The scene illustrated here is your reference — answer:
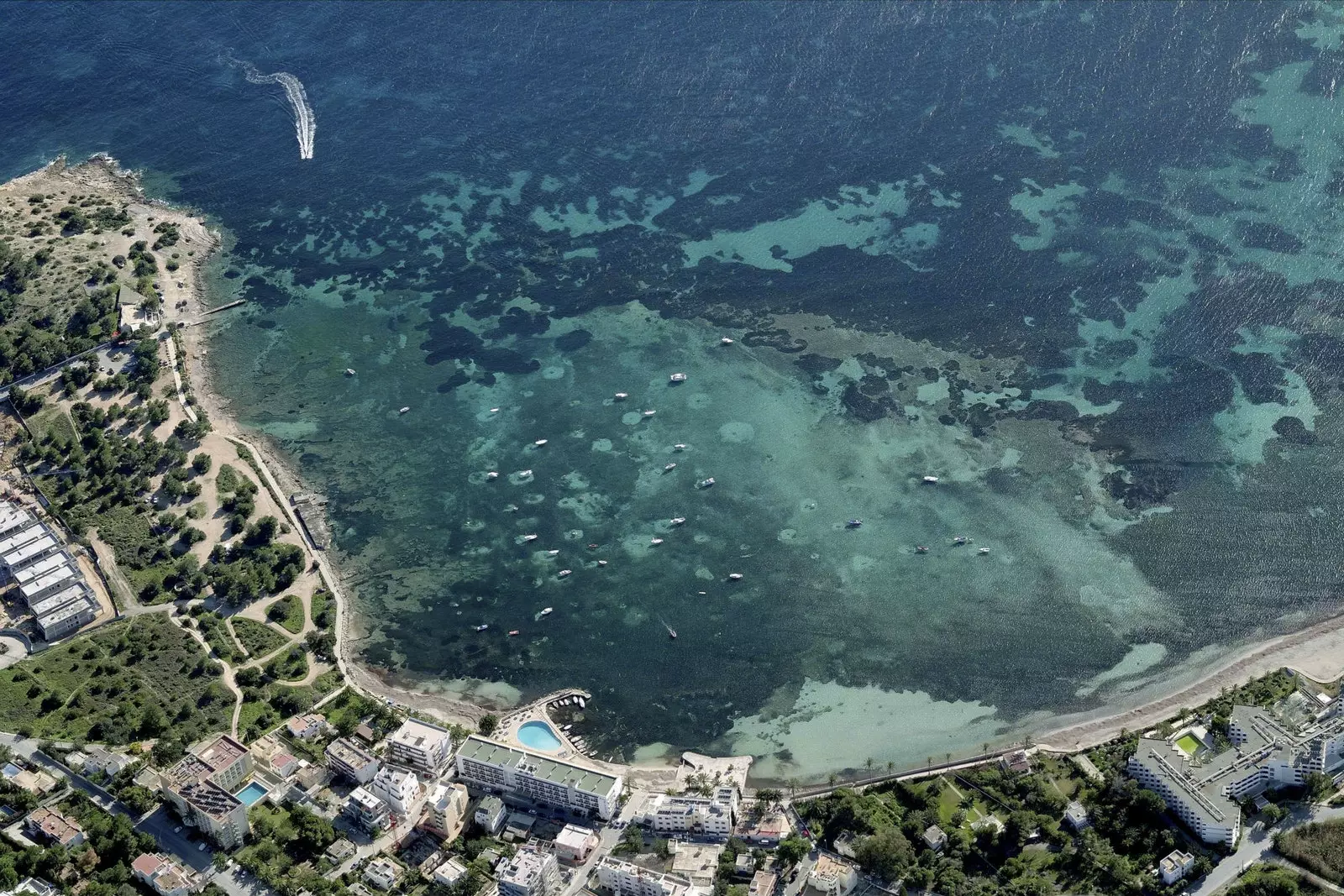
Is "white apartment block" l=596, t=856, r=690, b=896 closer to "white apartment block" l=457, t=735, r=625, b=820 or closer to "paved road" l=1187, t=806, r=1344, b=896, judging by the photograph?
"white apartment block" l=457, t=735, r=625, b=820

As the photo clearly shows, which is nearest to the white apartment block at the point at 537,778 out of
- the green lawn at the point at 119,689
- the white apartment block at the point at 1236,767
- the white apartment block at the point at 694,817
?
the white apartment block at the point at 694,817

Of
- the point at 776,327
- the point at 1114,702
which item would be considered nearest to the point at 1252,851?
the point at 1114,702

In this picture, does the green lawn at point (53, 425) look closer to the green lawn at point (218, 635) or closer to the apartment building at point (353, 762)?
the green lawn at point (218, 635)

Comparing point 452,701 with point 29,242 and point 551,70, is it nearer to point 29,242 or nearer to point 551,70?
point 29,242

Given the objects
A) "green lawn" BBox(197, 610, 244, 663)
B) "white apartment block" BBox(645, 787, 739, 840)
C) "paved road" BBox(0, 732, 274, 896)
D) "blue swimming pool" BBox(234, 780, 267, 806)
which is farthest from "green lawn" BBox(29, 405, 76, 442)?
"white apartment block" BBox(645, 787, 739, 840)

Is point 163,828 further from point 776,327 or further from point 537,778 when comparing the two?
point 776,327

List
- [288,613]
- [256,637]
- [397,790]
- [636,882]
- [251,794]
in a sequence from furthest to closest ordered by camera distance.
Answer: [288,613] → [256,637] → [251,794] → [397,790] → [636,882]
